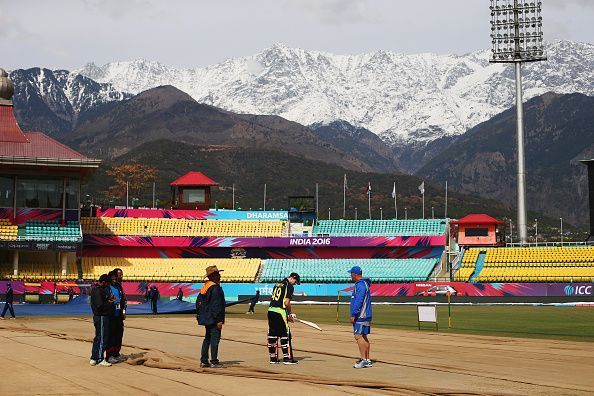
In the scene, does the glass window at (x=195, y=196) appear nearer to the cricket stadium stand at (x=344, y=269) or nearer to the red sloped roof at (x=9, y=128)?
the cricket stadium stand at (x=344, y=269)

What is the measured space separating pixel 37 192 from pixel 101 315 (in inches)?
2343

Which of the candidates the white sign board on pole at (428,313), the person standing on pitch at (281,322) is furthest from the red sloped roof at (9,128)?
the person standing on pitch at (281,322)

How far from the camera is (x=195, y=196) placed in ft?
318

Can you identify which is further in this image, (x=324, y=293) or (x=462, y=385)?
(x=324, y=293)

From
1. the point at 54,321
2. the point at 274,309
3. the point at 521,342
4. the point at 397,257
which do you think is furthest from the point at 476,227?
the point at 274,309

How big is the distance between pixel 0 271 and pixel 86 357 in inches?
2237

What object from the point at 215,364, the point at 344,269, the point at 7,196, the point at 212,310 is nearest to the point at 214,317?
the point at 212,310

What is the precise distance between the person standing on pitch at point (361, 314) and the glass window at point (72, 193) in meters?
61.4

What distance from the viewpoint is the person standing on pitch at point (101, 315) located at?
73.2 feet

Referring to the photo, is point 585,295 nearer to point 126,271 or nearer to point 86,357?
point 126,271

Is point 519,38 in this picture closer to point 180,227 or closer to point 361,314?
point 180,227

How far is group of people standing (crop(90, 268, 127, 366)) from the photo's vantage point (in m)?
22.3

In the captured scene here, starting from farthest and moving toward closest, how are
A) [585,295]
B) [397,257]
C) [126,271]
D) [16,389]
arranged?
[397,257], [126,271], [585,295], [16,389]

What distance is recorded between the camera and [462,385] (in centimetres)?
1828
